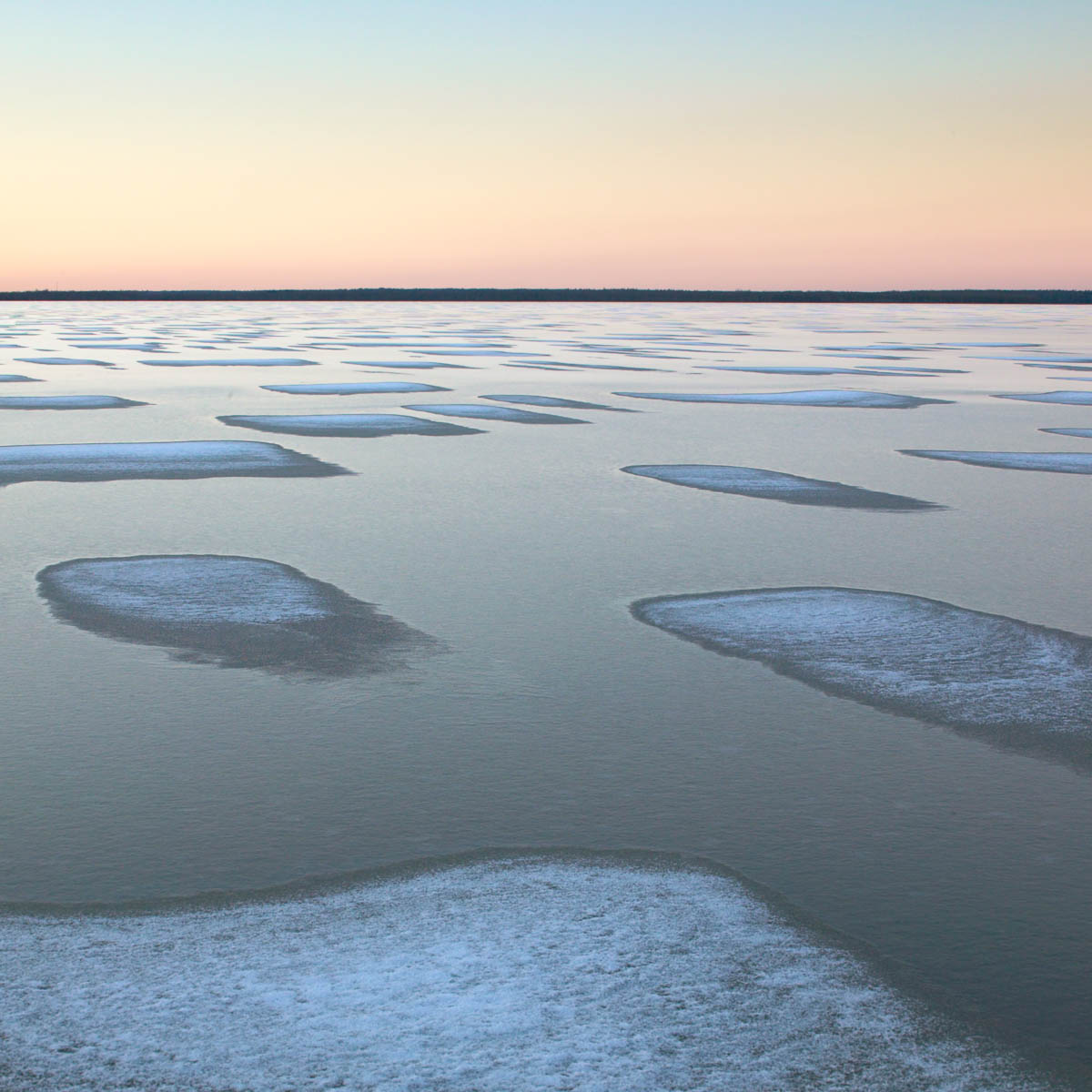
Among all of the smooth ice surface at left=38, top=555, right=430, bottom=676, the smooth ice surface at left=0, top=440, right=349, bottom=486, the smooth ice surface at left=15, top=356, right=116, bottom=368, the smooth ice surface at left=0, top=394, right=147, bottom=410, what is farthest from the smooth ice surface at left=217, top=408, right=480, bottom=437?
the smooth ice surface at left=15, top=356, right=116, bottom=368

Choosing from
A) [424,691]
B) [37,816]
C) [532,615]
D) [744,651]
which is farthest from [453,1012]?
[532,615]

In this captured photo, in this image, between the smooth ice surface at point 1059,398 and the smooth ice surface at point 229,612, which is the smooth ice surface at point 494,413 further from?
the smooth ice surface at point 229,612

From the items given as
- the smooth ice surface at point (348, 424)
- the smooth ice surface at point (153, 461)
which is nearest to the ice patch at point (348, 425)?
the smooth ice surface at point (348, 424)

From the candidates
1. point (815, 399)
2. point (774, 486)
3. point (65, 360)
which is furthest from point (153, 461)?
point (65, 360)

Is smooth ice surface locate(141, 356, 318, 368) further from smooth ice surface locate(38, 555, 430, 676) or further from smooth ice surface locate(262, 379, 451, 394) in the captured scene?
smooth ice surface locate(38, 555, 430, 676)

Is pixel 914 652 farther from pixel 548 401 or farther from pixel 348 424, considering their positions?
pixel 548 401

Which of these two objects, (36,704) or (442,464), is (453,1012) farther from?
(442,464)

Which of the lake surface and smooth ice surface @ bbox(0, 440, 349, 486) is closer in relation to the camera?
the lake surface
